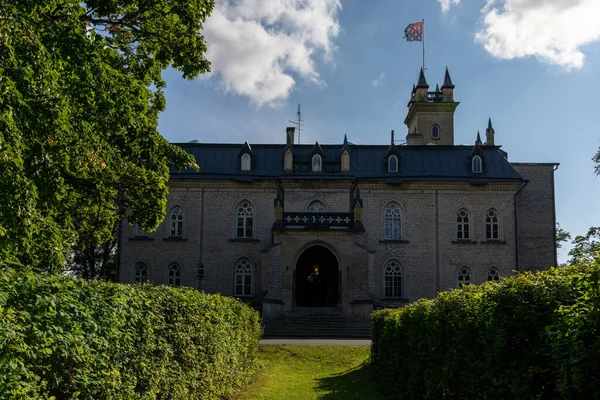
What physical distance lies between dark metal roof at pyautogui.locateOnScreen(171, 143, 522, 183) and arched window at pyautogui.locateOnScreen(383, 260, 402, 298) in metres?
5.79

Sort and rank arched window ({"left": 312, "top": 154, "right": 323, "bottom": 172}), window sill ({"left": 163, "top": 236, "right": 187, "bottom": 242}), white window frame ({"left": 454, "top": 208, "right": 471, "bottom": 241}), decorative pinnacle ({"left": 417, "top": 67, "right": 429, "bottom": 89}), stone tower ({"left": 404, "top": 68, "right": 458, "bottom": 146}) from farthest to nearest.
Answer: decorative pinnacle ({"left": 417, "top": 67, "right": 429, "bottom": 89})
stone tower ({"left": 404, "top": 68, "right": 458, "bottom": 146})
arched window ({"left": 312, "top": 154, "right": 323, "bottom": 172})
white window frame ({"left": 454, "top": 208, "right": 471, "bottom": 241})
window sill ({"left": 163, "top": 236, "right": 187, "bottom": 242})

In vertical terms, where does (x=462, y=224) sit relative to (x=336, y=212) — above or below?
below

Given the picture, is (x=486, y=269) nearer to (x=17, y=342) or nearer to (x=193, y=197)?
(x=193, y=197)

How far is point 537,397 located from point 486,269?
33518 mm

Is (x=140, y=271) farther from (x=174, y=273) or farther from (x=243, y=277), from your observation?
(x=243, y=277)

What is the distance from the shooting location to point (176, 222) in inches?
1512

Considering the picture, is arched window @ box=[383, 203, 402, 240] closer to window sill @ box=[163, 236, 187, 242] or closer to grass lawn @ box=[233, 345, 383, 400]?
window sill @ box=[163, 236, 187, 242]

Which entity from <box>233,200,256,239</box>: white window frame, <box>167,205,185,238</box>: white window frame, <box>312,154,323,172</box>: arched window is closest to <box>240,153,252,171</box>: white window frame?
<box>233,200,256,239</box>: white window frame

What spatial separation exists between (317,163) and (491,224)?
1269cm

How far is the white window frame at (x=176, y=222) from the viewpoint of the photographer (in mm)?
38281

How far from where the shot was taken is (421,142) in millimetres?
53750

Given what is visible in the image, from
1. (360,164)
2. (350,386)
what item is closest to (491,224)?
(360,164)

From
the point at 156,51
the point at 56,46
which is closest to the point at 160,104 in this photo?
the point at 156,51

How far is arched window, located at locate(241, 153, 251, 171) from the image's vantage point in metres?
39.8
